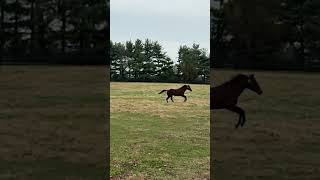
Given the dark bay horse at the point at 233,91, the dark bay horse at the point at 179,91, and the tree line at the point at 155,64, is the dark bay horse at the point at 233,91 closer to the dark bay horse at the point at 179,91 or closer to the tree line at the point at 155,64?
the tree line at the point at 155,64

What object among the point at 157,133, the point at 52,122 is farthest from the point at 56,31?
the point at 157,133

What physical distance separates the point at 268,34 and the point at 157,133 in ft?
7.45

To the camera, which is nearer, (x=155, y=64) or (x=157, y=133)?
(x=157, y=133)

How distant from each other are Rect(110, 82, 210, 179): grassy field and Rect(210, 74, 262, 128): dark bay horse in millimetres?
838

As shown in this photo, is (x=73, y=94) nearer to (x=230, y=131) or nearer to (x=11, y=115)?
(x=11, y=115)

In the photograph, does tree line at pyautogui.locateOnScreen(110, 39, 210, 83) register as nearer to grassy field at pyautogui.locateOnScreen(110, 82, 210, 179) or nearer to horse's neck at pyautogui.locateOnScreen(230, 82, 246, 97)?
grassy field at pyautogui.locateOnScreen(110, 82, 210, 179)

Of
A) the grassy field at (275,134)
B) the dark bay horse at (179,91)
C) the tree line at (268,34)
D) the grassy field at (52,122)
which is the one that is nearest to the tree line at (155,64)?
the dark bay horse at (179,91)

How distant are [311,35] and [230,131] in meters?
0.92

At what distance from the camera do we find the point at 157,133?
16.2 feet

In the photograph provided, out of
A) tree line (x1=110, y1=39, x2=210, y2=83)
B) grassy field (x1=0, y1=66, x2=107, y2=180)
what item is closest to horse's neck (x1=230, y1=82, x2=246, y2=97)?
grassy field (x1=0, y1=66, x2=107, y2=180)

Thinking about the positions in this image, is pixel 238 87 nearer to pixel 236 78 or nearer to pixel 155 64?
pixel 236 78

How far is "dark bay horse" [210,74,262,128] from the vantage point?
2.95 metres

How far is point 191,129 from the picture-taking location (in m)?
5.08

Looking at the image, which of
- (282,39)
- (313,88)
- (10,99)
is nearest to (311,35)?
(282,39)
